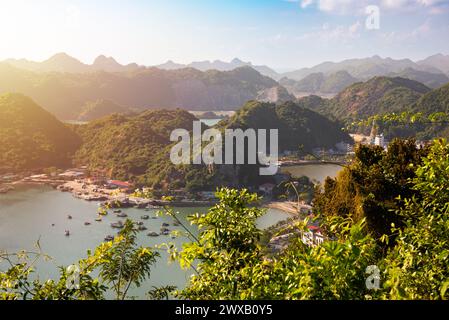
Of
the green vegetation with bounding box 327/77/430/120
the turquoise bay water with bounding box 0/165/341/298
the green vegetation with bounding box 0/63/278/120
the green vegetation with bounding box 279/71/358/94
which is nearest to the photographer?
the turquoise bay water with bounding box 0/165/341/298

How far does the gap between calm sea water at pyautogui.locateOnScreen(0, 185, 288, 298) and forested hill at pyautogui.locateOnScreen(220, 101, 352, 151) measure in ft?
56.6

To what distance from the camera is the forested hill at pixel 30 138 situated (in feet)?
106

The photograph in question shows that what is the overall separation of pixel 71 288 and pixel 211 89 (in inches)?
2941

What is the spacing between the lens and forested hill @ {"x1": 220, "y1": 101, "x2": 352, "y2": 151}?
39562 millimetres

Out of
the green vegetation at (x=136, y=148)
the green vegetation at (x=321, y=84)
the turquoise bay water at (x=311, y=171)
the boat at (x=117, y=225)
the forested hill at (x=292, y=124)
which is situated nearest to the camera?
the boat at (x=117, y=225)

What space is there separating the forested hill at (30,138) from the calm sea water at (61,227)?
645 centimetres

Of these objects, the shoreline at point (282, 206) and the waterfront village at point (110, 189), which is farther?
the waterfront village at point (110, 189)

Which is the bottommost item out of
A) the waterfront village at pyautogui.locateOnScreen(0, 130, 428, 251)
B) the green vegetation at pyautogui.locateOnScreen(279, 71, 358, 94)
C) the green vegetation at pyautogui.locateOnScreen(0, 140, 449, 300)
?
the waterfront village at pyautogui.locateOnScreen(0, 130, 428, 251)

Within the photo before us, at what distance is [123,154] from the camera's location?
3306 cm

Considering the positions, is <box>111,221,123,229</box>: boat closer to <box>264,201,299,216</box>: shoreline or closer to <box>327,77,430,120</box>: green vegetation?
<box>264,201,299,216</box>: shoreline


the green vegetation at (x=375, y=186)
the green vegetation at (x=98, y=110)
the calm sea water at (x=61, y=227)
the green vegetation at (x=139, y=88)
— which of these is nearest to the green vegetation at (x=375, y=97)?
the green vegetation at (x=139, y=88)

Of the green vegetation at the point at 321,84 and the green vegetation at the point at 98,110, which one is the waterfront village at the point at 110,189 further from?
the green vegetation at the point at 321,84

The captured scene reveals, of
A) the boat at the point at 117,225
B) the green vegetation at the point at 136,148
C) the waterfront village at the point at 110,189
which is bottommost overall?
the boat at the point at 117,225

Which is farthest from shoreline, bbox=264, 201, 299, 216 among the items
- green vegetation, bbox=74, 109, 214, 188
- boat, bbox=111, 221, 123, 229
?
boat, bbox=111, 221, 123, 229
